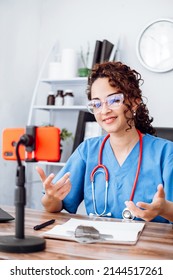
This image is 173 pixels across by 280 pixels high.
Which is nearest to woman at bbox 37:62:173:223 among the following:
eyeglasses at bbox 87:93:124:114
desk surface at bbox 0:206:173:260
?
eyeglasses at bbox 87:93:124:114

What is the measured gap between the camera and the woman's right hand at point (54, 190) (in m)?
1.29

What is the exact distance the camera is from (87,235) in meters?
0.95

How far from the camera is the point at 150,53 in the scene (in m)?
2.90

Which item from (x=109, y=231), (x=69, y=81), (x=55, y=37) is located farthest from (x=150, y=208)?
(x=55, y=37)

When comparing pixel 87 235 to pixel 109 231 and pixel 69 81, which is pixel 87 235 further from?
pixel 69 81

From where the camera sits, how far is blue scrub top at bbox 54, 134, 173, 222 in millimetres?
1383

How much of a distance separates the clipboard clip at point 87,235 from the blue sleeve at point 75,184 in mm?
536

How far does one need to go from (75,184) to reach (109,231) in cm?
50

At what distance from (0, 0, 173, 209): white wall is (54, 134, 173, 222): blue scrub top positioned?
4.82 feet

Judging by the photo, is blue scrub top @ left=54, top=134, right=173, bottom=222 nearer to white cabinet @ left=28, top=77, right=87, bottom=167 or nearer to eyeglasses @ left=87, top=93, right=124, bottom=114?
eyeglasses @ left=87, top=93, right=124, bottom=114

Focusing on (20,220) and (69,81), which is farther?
(69,81)

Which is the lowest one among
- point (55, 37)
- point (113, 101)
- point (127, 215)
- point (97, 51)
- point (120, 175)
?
point (127, 215)
